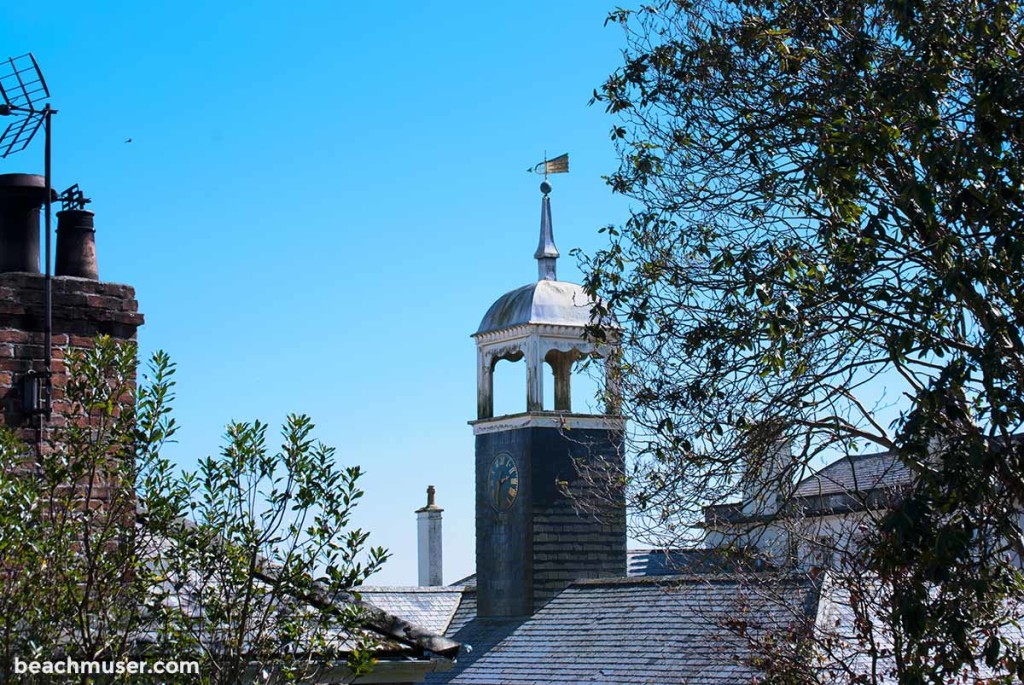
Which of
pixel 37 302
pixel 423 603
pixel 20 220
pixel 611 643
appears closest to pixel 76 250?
pixel 20 220

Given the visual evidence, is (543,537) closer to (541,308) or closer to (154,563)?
(541,308)

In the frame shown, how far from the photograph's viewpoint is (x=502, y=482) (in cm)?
3956

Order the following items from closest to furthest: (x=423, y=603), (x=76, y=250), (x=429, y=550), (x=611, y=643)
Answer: (x=76, y=250)
(x=611, y=643)
(x=423, y=603)
(x=429, y=550)

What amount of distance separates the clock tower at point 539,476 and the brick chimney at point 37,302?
86.5 ft

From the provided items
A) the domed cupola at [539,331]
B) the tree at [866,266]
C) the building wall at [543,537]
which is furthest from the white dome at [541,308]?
the tree at [866,266]

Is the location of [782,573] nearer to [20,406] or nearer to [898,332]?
[898,332]

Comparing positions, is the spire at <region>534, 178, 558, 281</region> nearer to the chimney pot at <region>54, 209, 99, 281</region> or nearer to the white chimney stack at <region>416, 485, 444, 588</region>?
the white chimney stack at <region>416, 485, 444, 588</region>

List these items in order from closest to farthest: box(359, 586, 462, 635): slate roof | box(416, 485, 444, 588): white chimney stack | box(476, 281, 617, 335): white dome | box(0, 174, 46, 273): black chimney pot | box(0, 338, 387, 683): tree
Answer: box(0, 338, 387, 683): tree → box(0, 174, 46, 273): black chimney pot → box(359, 586, 462, 635): slate roof → box(476, 281, 617, 335): white dome → box(416, 485, 444, 588): white chimney stack

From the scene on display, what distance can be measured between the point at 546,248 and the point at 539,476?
6.20m

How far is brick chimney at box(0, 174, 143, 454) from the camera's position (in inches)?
424

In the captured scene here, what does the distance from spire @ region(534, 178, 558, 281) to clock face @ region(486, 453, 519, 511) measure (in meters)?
5.00

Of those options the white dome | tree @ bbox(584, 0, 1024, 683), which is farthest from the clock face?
tree @ bbox(584, 0, 1024, 683)

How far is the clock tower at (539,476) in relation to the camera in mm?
38250

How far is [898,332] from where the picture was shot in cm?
1081
